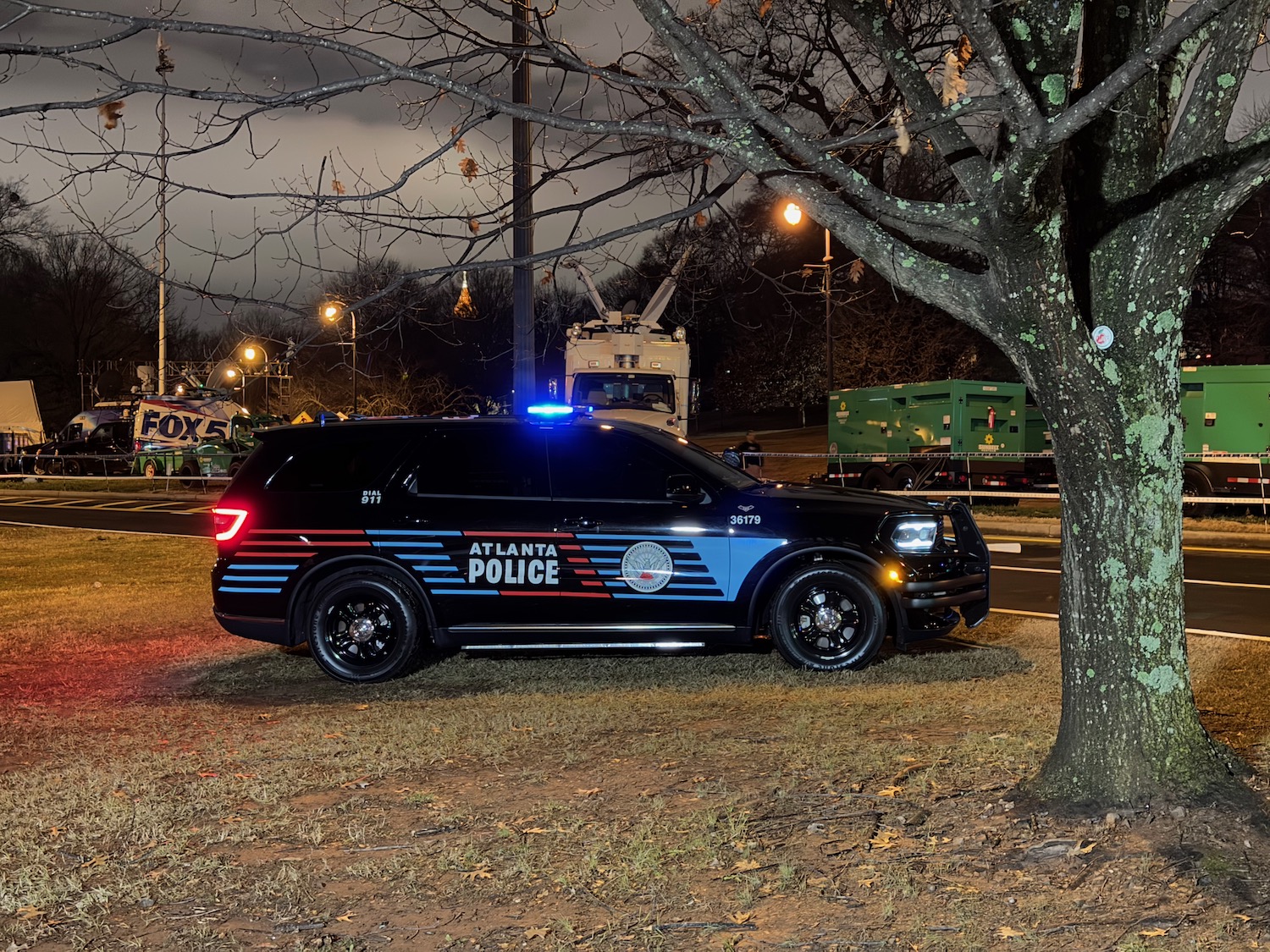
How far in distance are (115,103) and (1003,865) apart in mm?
4873

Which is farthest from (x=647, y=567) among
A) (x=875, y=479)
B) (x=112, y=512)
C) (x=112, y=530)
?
(x=112, y=512)

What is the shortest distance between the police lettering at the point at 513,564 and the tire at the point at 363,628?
52 centimetres

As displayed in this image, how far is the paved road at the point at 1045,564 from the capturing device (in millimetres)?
11133

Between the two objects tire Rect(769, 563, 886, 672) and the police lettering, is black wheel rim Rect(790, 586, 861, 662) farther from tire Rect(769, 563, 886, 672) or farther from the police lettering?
the police lettering

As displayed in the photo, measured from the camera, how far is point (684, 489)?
828 cm

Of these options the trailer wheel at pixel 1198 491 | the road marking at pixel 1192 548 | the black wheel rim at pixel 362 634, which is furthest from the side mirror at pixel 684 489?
the trailer wheel at pixel 1198 491

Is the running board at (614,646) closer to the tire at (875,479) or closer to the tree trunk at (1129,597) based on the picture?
the tree trunk at (1129,597)

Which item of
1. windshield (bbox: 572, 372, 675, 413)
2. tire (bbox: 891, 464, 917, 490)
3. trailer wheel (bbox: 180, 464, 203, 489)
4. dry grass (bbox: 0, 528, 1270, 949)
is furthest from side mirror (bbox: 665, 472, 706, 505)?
trailer wheel (bbox: 180, 464, 203, 489)

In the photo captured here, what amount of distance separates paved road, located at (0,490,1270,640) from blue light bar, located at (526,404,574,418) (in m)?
4.83

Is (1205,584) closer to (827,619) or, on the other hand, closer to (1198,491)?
(827,619)

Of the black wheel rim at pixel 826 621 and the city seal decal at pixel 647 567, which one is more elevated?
the city seal decal at pixel 647 567

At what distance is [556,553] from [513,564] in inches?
11.6

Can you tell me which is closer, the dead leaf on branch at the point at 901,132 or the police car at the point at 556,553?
the dead leaf on branch at the point at 901,132

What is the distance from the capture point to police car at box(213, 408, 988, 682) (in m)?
8.16
